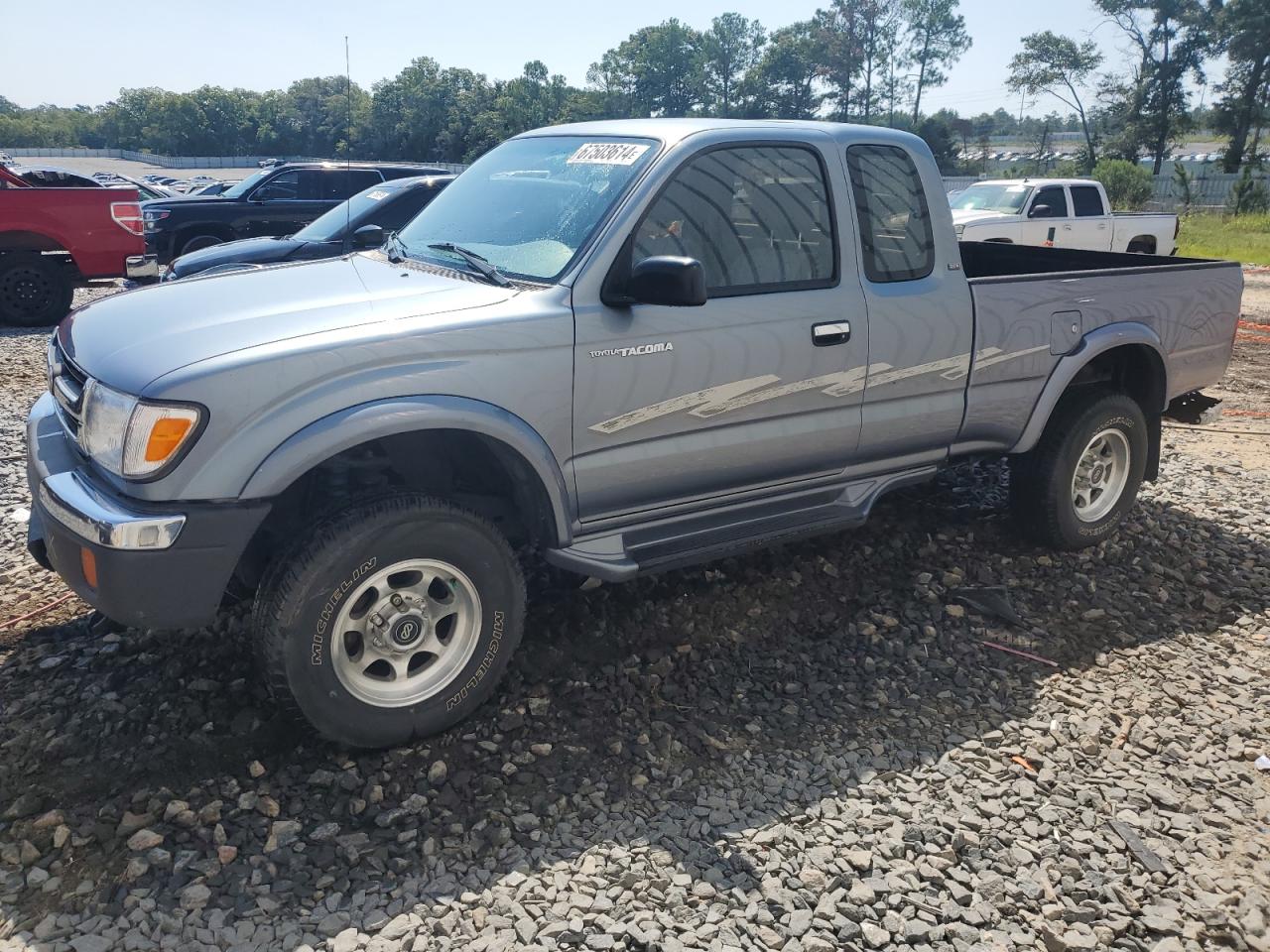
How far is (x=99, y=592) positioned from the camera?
2.98 metres

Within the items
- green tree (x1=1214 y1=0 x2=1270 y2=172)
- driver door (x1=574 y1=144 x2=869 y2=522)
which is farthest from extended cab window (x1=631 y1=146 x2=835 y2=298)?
green tree (x1=1214 y1=0 x2=1270 y2=172)

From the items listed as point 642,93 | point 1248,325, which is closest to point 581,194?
point 1248,325

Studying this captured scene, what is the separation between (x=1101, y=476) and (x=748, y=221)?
260cm

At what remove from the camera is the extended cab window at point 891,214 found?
433cm

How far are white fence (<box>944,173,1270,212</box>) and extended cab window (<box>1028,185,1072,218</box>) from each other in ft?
79.7

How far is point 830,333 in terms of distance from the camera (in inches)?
161

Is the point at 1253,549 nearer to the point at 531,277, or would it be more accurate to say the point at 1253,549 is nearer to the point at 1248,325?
the point at 531,277

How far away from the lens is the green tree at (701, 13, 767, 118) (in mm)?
108000

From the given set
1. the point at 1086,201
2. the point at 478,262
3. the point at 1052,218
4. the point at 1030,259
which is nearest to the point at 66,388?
the point at 478,262

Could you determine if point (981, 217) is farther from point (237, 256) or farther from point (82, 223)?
point (82, 223)

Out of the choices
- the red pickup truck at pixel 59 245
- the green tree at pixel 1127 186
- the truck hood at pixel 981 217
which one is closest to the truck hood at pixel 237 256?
the red pickup truck at pixel 59 245

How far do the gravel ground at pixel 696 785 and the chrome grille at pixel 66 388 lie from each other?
3.17 feet

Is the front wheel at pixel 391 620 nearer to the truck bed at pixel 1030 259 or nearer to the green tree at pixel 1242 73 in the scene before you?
the truck bed at pixel 1030 259

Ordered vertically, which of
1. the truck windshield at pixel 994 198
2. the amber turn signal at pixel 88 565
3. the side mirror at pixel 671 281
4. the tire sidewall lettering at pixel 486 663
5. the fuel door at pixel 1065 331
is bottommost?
the tire sidewall lettering at pixel 486 663
